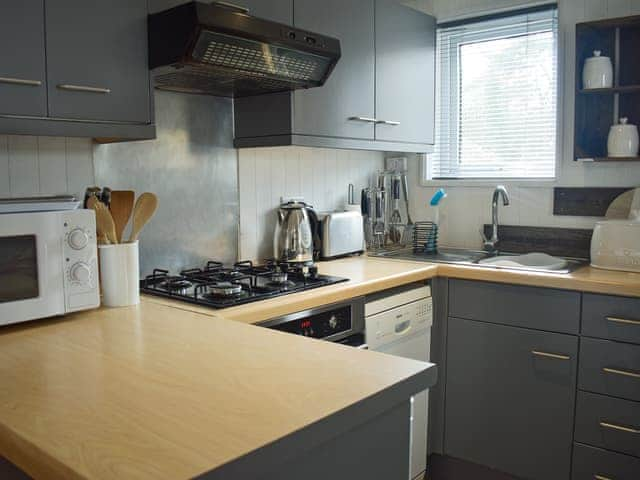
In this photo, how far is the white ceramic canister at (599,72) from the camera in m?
2.59

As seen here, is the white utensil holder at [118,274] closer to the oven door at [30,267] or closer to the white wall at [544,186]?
the oven door at [30,267]

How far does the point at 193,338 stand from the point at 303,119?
1.16 m

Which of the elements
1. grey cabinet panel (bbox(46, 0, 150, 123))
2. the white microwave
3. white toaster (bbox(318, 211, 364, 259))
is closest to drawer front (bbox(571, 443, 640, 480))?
white toaster (bbox(318, 211, 364, 259))

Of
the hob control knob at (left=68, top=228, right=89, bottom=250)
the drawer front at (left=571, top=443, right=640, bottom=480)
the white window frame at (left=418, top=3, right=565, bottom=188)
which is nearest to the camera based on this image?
the hob control knob at (left=68, top=228, right=89, bottom=250)

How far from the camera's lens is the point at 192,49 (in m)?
1.79

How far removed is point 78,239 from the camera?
1615mm

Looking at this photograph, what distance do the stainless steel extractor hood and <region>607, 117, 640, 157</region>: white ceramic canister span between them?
124cm

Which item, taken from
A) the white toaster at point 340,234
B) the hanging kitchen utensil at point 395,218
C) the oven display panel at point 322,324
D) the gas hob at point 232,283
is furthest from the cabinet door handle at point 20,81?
the hanging kitchen utensil at point 395,218

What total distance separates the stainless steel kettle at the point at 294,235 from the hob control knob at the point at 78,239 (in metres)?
1.04

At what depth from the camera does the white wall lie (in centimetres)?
271

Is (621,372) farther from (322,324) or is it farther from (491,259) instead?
(322,324)

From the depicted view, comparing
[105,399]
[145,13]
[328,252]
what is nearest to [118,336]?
[105,399]

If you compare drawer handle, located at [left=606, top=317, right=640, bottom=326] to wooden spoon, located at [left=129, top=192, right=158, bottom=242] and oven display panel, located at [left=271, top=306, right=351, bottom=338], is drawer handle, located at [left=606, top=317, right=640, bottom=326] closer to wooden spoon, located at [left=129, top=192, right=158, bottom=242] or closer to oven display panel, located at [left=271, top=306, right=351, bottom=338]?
oven display panel, located at [left=271, top=306, right=351, bottom=338]

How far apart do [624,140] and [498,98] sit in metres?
0.71
